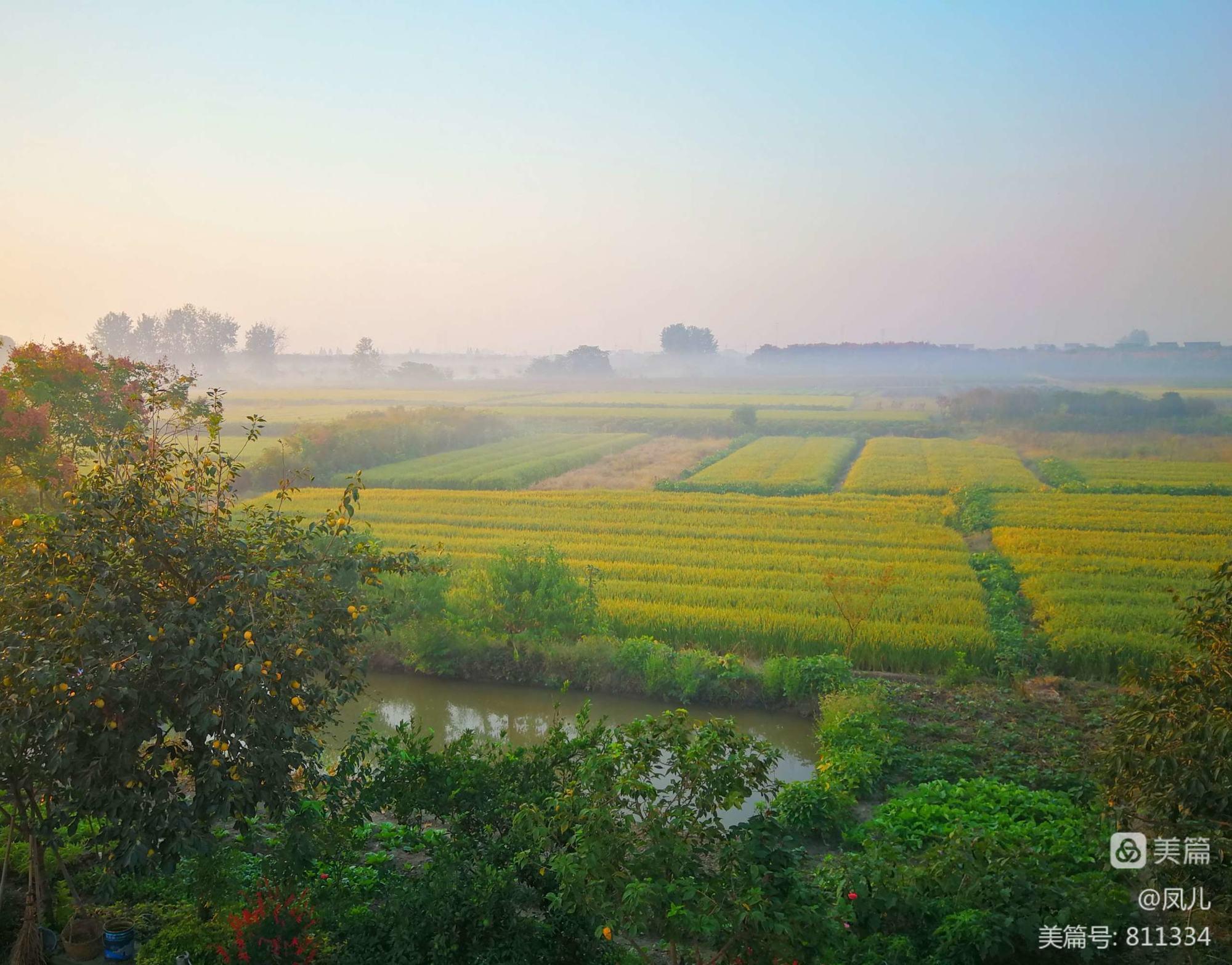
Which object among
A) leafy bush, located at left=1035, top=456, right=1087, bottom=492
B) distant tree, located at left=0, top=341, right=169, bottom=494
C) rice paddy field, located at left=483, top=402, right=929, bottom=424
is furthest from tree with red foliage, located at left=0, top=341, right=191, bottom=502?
rice paddy field, located at left=483, top=402, right=929, bottom=424

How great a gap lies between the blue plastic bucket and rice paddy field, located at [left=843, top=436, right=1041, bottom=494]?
27.6 metres

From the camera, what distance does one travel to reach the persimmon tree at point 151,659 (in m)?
5.32

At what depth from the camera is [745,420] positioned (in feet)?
192

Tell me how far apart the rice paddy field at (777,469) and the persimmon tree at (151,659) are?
26326 mm

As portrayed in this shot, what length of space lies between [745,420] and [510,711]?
4627cm

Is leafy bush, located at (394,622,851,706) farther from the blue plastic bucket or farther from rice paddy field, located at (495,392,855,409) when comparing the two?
rice paddy field, located at (495,392,855,409)

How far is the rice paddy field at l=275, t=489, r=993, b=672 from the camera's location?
15.4m

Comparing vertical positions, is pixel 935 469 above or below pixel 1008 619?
above

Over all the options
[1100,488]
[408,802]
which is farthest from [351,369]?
[408,802]

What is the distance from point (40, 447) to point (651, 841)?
41.1ft

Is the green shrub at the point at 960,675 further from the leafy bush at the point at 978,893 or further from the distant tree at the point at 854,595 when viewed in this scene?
the leafy bush at the point at 978,893

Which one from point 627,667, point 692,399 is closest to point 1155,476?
point 627,667

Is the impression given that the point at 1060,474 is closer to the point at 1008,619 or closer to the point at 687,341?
the point at 1008,619

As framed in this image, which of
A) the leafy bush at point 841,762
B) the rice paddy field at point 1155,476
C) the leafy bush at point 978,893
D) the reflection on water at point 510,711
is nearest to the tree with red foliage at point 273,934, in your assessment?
the leafy bush at point 978,893
